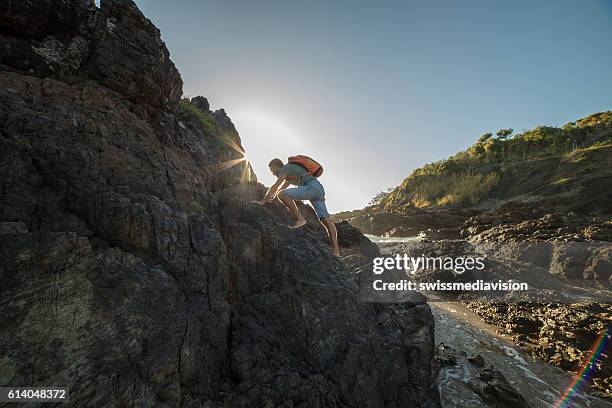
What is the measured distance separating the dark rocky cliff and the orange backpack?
160cm

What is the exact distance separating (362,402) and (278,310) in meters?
2.25

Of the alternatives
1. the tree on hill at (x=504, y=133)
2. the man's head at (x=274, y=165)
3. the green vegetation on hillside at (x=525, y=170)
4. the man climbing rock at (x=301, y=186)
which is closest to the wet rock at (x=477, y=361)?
the man climbing rock at (x=301, y=186)

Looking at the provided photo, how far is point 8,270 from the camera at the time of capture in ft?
10.4

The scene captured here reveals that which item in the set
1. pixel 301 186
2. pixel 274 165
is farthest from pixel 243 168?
pixel 301 186

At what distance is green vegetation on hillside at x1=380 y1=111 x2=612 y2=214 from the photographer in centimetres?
4316

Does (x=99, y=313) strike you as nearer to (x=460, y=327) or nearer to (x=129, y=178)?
(x=129, y=178)

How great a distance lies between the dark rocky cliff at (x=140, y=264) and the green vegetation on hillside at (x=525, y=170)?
146 ft

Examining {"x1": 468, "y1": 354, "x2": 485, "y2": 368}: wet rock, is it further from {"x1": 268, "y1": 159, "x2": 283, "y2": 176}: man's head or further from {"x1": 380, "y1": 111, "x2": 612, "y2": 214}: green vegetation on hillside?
{"x1": 380, "y1": 111, "x2": 612, "y2": 214}: green vegetation on hillside

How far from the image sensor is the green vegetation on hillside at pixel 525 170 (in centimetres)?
4316

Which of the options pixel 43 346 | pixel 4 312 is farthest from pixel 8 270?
pixel 43 346

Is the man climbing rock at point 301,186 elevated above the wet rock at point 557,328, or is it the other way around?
the man climbing rock at point 301,186

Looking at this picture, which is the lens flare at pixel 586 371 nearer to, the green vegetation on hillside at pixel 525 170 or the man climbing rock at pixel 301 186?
the man climbing rock at pixel 301 186

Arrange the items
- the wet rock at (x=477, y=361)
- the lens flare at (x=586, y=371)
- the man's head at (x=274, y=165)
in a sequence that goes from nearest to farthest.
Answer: the man's head at (x=274, y=165)
the lens flare at (x=586, y=371)
the wet rock at (x=477, y=361)

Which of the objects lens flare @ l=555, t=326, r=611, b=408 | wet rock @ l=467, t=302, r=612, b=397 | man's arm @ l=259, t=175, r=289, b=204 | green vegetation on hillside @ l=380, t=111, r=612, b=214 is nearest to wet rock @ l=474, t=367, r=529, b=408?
lens flare @ l=555, t=326, r=611, b=408
